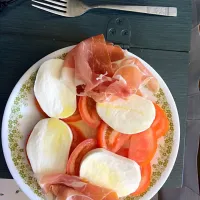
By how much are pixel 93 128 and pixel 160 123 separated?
14 centimetres

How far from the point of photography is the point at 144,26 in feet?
3.42

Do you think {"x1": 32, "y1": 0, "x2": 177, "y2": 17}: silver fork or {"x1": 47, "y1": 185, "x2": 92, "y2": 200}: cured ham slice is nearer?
{"x1": 47, "y1": 185, "x2": 92, "y2": 200}: cured ham slice

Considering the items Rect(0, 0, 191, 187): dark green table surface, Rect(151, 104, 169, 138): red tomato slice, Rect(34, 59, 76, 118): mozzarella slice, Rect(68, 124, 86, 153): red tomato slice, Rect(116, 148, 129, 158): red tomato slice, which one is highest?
Rect(0, 0, 191, 187): dark green table surface

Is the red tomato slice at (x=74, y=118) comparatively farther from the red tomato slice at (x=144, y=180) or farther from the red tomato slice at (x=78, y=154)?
the red tomato slice at (x=144, y=180)

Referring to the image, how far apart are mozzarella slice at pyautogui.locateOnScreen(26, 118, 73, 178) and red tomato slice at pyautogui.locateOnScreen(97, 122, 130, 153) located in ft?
0.22

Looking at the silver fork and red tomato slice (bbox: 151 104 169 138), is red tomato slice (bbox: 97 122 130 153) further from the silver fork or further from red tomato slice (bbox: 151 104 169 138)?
the silver fork

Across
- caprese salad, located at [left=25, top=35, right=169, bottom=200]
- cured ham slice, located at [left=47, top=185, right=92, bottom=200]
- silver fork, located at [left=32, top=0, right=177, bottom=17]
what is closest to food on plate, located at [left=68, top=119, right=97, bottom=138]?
caprese salad, located at [left=25, top=35, right=169, bottom=200]

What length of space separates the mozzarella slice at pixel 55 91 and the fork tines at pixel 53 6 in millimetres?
173

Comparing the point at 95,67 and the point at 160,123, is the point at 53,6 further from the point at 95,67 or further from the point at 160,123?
the point at 160,123

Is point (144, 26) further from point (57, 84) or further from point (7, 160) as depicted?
point (7, 160)

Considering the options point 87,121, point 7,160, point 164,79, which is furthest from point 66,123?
point 164,79

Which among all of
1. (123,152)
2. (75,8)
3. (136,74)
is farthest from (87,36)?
(123,152)

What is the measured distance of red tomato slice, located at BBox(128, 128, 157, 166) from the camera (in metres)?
0.90

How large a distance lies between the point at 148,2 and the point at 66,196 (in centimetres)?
51
